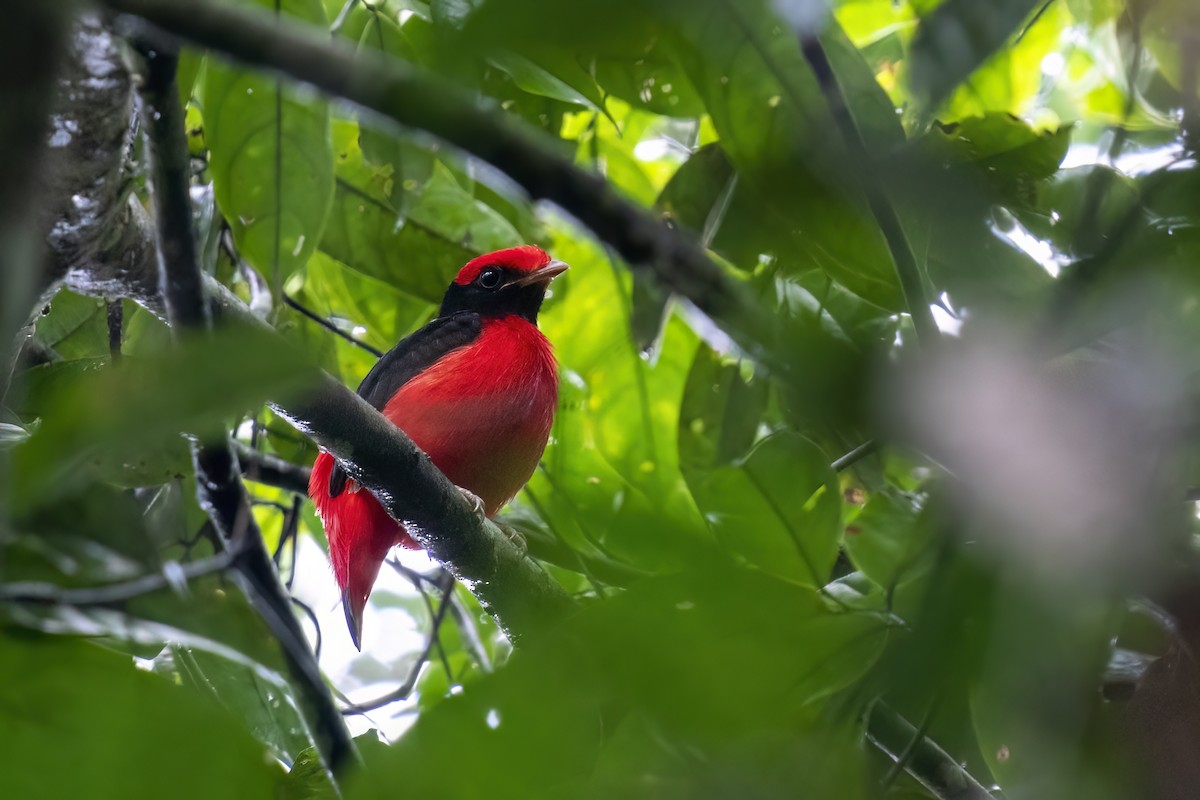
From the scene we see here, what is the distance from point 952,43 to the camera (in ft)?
3.01

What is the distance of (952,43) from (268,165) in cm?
196

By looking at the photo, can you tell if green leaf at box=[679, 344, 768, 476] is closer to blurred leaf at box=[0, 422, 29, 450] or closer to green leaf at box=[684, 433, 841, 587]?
green leaf at box=[684, 433, 841, 587]

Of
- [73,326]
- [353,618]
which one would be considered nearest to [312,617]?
[353,618]

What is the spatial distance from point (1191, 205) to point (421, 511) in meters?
2.14

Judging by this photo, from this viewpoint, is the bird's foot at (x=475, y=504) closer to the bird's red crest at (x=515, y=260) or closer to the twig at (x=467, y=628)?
the twig at (x=467, y=628)

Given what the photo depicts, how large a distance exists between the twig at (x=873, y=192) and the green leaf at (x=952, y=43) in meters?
0.06

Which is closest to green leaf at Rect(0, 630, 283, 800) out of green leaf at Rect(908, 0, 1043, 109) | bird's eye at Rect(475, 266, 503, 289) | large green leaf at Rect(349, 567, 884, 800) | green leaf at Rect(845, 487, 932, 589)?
large green leaf at Rect(349, 567, 884, 800)

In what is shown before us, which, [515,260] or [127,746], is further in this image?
[515,260]

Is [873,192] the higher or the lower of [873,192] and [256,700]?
the higher

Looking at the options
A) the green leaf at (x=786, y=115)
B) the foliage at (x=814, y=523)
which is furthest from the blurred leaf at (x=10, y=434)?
the green leaf at (x=786, y=115)

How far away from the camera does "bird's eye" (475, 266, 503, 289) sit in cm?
449

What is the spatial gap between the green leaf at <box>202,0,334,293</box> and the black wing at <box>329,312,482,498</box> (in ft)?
3.38

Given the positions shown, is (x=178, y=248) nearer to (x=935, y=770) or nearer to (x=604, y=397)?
(x=604, y=397)

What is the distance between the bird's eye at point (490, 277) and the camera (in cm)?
449
